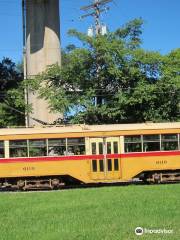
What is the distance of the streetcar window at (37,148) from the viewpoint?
27250 millimetres

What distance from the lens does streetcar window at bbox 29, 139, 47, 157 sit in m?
27.2

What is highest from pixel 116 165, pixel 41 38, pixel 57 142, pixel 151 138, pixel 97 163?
pixel 41 38

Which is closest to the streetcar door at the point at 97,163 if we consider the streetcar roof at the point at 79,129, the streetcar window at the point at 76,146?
the streetcar window at the point at 76,146

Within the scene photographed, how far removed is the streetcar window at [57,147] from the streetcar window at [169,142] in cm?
475

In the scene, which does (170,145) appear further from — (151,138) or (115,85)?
(115,85)

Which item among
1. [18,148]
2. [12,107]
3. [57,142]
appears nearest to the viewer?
[18,148]

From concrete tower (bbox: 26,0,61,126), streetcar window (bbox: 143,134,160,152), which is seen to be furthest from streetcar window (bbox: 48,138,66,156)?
concrete tower (bbox: 26,0,61,126)

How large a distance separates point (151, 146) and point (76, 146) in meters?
3.61

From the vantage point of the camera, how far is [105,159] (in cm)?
2747

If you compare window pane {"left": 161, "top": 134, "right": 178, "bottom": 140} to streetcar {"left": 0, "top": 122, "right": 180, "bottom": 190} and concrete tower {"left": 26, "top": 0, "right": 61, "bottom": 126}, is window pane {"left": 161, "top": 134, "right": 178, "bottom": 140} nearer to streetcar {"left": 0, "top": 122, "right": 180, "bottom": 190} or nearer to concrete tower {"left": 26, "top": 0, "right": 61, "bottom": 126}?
streetcar {"left": 0, "top": 122, "right": 180, "bottom": 190}

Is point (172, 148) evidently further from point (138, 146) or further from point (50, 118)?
point (50, 118)

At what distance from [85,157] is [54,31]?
19492 millimetres

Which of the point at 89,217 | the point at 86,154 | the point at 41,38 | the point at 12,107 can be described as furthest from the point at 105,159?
the point at 41,38

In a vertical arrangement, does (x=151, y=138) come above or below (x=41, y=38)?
below
